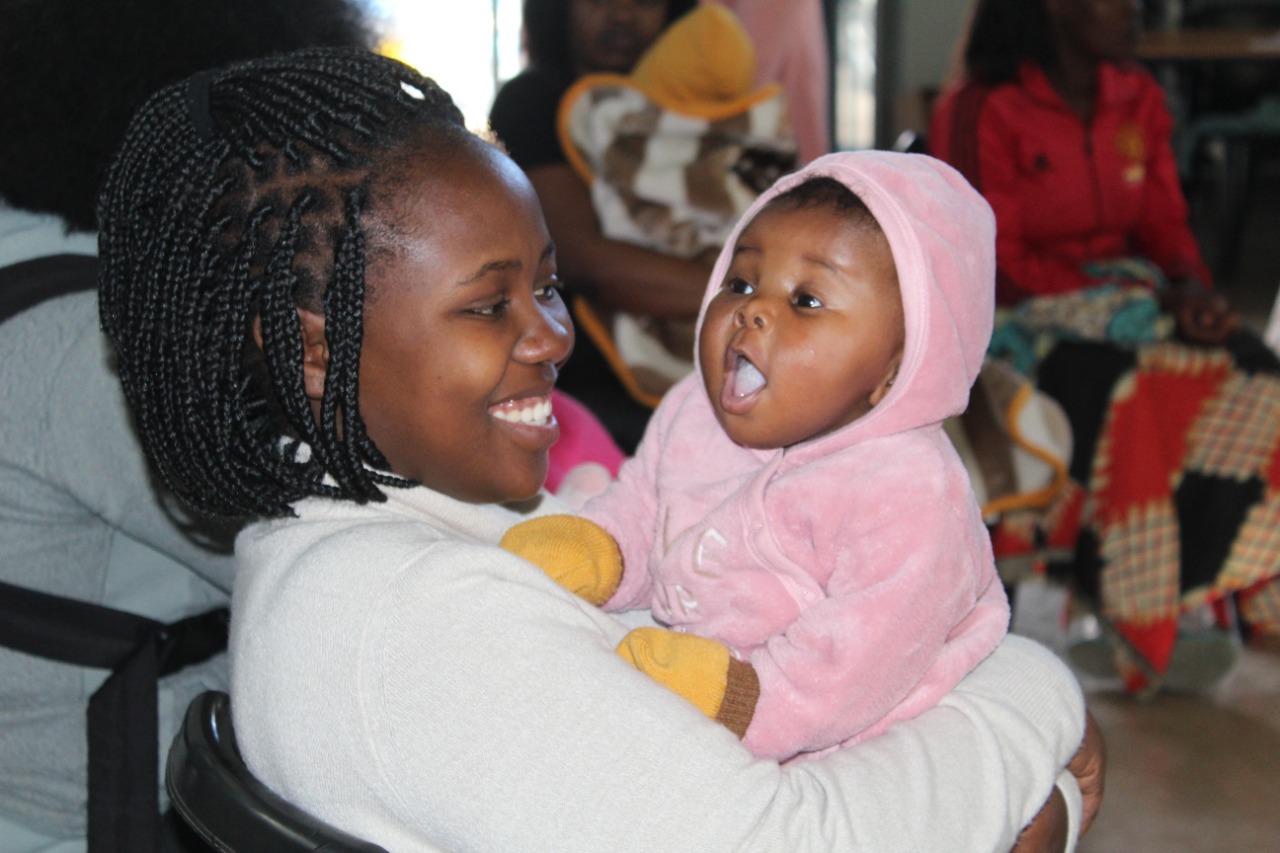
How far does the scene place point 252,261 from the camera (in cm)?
98

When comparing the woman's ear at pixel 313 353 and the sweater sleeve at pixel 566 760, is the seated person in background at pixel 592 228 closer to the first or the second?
the woman's ear at pixel 313 353

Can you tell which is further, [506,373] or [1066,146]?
[1066,146]

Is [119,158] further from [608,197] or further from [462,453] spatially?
[608,197]

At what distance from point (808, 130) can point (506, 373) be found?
10.5ft

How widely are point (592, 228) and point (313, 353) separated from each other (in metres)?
1.49

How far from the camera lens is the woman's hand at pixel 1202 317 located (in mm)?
2996

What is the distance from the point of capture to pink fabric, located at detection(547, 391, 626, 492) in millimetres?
1922

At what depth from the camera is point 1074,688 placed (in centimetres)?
114

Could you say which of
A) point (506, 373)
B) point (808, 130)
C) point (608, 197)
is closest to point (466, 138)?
point (506, 373)

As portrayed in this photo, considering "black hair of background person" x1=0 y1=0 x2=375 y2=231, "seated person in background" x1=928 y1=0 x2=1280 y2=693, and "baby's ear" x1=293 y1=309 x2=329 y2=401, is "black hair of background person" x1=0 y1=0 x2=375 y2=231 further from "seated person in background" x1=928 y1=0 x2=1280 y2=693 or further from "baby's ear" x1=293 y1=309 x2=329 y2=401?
"seated person in background" x1=928 y1=0 x2=1280 y2=693

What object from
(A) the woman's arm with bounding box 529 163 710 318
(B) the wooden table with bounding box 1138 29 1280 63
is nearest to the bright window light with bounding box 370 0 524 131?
(A) the woman's arm with bounding box 529 163 710 318

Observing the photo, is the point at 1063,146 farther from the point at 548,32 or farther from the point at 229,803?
the point at 229,803

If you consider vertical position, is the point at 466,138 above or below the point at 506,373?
above

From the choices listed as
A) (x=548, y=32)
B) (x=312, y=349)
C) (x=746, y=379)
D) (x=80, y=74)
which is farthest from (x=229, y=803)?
(x=548, y=32)
